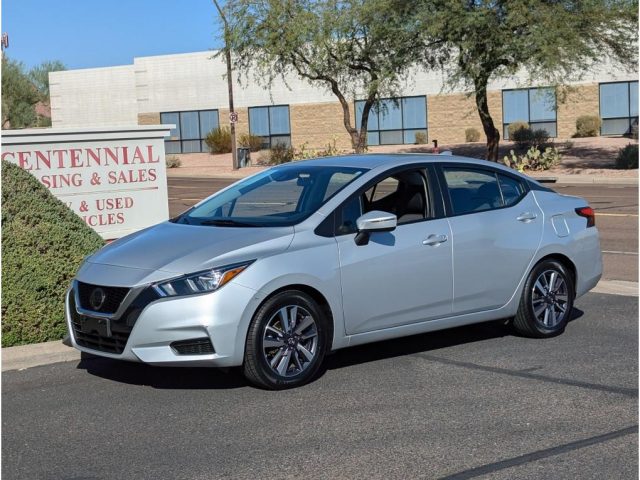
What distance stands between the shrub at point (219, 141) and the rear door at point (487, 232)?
54.3m

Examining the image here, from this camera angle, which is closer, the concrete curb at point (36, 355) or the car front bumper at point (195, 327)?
the car front bumper at point (195, 327)

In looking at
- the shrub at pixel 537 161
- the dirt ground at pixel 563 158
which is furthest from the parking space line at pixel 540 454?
the shrub at pixel 537 161

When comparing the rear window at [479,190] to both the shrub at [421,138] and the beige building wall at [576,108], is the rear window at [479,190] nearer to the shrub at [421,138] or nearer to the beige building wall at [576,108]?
the beige building wall at [576,108]

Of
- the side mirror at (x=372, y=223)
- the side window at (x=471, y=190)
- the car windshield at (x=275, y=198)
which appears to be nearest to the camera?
the side mirror at (x=372, y=223)

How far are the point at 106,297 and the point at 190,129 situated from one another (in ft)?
200

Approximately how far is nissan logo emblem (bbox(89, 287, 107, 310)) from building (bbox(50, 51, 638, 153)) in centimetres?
4823

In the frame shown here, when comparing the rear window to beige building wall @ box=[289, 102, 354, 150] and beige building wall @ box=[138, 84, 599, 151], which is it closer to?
beige building wall @ box=[138, 84, 599, 151]

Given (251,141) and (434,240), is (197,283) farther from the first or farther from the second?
(251,141)

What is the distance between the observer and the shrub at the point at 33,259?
28.0ft

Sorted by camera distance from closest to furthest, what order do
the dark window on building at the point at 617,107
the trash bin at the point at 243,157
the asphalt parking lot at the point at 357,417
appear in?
the asphalt parking lot at the point at 357,417 → the trash bin at the point at 243,157 → the dark window on building at the point at 617,107

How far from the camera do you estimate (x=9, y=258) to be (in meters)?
8.59

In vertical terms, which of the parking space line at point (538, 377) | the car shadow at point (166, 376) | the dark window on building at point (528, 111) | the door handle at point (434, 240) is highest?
the dark window on building at point (528, 111)

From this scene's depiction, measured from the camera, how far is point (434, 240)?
26.4 ft

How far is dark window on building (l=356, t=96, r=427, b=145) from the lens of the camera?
2383 inches
